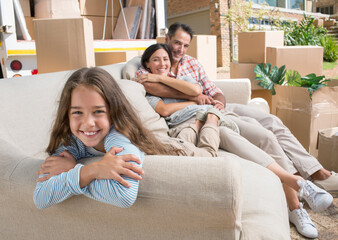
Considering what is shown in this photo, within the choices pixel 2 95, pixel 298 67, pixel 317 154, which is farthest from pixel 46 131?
pixel 298 67

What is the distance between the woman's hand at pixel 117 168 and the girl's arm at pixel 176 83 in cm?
120

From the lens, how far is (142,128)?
123 cm

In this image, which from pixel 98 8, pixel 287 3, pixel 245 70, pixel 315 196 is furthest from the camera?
pixel 287 3

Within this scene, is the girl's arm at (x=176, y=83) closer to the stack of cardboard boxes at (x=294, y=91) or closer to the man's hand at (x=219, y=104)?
the man's hand at (x=219, y=104)

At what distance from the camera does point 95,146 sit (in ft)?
3.98

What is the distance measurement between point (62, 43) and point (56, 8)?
70.1 inches

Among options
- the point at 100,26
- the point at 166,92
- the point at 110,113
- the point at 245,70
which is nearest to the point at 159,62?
the point at 166,92

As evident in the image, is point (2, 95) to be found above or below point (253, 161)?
above

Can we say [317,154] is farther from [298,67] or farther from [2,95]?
[2,95]

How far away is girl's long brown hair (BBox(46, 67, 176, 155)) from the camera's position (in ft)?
3.73

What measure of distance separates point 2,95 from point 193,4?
1080 centimetres

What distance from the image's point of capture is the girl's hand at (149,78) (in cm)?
210

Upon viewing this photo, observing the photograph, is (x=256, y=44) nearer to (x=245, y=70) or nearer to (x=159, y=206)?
Answer: (x=245, y=70)

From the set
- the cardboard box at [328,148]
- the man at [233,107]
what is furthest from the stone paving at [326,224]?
the cardboard box at [328,148]
